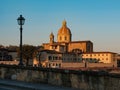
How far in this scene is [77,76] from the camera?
701 inches

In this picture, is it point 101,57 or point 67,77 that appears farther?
point 101,57

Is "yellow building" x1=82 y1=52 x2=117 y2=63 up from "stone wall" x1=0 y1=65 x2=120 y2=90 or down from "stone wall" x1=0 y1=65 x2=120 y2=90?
up

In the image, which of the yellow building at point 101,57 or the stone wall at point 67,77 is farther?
the yellow building at point 101,57

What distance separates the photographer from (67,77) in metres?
18.3

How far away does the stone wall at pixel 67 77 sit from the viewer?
1622 cm

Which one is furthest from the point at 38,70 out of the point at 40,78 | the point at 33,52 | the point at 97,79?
the point at 33,52

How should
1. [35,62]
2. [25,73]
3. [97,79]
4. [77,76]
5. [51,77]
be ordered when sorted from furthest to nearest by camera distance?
[35,62]
[25,73]
[51,77]
[77,76]
[97,79]

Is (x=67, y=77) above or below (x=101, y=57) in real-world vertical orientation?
below

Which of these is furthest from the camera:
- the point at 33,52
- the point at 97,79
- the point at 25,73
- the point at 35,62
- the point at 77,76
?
the point at 35,62

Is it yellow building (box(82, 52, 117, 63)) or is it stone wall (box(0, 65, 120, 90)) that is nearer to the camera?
stone wall (box(0, 65, 120, 90))

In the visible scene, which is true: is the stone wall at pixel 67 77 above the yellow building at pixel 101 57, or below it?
below

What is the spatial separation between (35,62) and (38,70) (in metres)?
A: 125

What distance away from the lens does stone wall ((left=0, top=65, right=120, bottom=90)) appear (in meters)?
16.2

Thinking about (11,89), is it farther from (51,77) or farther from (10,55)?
(10,55)
